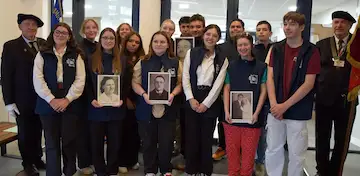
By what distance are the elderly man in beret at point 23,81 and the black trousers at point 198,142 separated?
1.51 meters

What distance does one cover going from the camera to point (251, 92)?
8.93 feet

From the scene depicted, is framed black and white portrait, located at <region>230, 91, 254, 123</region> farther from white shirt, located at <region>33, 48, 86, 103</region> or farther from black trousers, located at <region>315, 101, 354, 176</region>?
white shirt, located at <region>33, 48, 86, 103</region>

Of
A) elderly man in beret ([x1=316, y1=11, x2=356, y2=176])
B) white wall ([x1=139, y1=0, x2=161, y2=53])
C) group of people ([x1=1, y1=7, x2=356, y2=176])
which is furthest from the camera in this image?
white wall ([x1=139, y1=0, x2=161, y2=53])

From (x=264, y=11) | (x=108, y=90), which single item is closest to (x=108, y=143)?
(x=108, y=90)

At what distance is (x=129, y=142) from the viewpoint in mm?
3273

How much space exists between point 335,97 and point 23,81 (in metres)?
2.99

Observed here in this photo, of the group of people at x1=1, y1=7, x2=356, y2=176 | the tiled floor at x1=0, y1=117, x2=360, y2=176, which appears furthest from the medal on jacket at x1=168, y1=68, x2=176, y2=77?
the tiled floor at x1=0, y1=117, x2=360, y2=176

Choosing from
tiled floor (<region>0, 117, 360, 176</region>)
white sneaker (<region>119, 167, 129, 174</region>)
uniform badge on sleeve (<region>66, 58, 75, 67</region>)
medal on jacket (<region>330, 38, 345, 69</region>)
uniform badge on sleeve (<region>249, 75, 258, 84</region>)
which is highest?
medal on jacket (<region>330, 38, 345, 69</region>)

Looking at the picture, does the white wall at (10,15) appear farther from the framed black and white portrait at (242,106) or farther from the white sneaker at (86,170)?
the framed black and white portrait at (242,106)

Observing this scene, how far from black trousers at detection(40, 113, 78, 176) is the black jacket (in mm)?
405

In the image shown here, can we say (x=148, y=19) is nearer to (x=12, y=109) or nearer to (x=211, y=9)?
(x=211, y=9)

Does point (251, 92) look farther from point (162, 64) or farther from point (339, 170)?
point (339, 170)

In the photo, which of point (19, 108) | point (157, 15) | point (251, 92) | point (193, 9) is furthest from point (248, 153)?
point (193, 9)

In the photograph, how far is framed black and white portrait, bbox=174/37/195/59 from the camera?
10.7 feet
